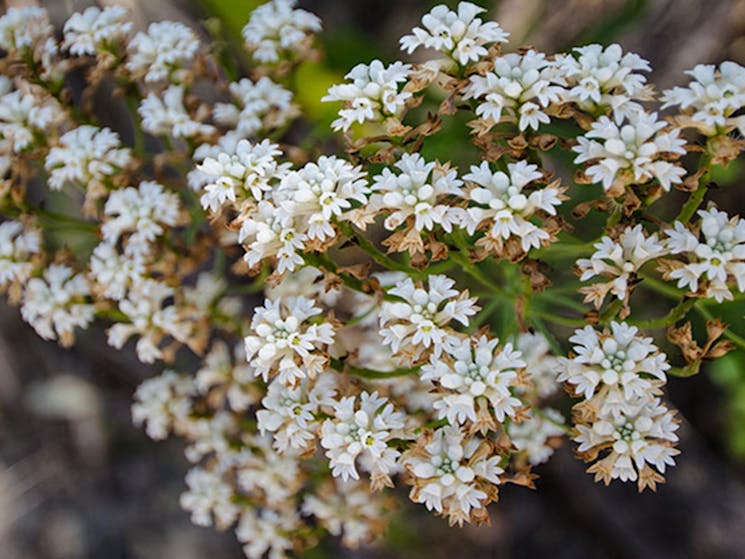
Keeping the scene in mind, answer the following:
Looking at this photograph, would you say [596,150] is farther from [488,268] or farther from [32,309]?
[32,309]

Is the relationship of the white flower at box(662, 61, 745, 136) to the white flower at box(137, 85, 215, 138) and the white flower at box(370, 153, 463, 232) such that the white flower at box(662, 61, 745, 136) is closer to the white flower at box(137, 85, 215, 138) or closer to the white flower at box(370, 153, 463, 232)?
the white flower at box(370, 153, 463, 232)

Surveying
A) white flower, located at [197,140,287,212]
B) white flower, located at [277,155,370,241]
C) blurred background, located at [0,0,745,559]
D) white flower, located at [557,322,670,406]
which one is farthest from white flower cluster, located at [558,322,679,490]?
blurred background, located at [0,0,745,559]

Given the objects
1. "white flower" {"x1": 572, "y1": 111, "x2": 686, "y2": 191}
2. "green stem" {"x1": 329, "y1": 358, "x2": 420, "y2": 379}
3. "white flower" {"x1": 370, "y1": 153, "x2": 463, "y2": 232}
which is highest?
"white flower" {"x1": 572, "y1": 111, "x2": 686, "y2": 191}

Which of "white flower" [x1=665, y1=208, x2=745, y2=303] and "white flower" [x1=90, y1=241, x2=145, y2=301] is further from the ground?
"white flower" [x1=665, y1=208, x2=745, y2=303]

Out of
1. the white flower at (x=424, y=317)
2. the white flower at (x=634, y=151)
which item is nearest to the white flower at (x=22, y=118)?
the white flower at (x=424, y=317)

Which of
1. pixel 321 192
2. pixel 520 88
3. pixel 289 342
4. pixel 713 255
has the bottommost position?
pixel 289 342

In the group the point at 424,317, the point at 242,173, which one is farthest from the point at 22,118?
the point at 424,317

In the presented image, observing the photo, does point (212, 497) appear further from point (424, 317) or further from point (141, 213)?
point (424, 317)

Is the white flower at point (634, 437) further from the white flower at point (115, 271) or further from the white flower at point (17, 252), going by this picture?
the white flower at point (17, 252)
